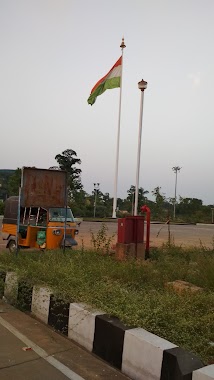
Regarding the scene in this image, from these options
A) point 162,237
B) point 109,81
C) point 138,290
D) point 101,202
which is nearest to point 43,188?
point 138,290

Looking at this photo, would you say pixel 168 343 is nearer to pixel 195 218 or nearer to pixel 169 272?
pixel 169 272

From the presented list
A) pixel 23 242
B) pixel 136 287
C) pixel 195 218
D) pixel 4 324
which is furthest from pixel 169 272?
pixel 195 218

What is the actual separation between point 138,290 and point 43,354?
63.9 inches

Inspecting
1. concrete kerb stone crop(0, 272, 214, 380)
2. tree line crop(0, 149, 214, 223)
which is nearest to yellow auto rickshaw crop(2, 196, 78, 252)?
concrete kerb stone crop(0, 272, 214, 380)

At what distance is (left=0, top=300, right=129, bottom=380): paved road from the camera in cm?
331

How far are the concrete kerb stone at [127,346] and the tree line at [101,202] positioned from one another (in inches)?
1039

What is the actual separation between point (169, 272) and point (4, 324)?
2789 mm

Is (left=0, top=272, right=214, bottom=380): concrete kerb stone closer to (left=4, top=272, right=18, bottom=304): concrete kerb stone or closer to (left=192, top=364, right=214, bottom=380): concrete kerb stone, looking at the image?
(left=192, top=364, right=214, bottom=380): concrete kerb stone

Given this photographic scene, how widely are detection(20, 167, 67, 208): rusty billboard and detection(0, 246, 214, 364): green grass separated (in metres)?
1.53

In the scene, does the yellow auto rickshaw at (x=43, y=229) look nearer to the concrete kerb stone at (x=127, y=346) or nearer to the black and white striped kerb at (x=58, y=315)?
the black and white striped kerb at (x=58, y=315)

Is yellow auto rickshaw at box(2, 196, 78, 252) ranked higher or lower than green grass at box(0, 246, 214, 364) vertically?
higher

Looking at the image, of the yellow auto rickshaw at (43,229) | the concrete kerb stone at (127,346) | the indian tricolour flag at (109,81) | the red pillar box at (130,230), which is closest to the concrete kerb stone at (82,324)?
the concrete kerb stone at (127,346)

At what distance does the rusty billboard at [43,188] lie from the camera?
328 inches

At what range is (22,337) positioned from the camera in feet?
13.7
